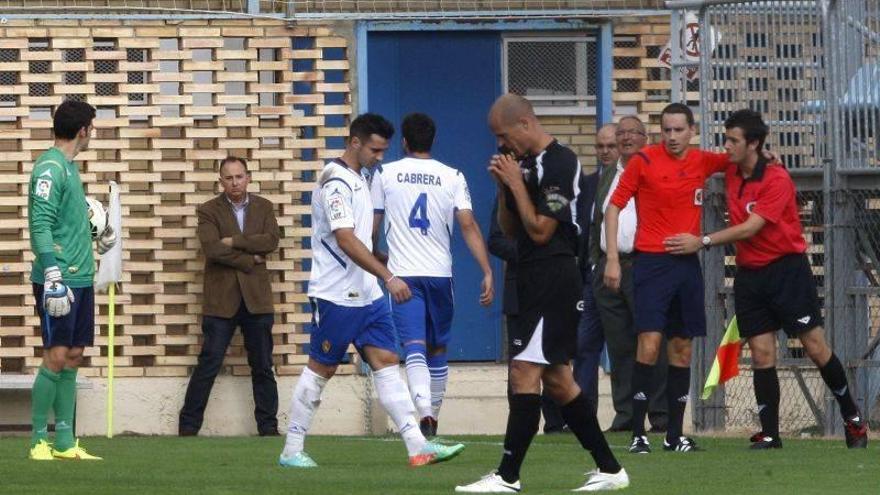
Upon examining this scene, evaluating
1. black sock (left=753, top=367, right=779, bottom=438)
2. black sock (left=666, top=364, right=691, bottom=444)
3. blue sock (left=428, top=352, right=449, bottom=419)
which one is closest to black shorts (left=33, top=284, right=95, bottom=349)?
blue sock (left=428, top=352, right=449, bottom=419)

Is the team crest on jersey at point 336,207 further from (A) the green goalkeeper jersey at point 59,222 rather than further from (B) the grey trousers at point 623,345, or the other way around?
(B) the grey trousers at point 623,345

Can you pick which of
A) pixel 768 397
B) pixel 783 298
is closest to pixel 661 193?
pixel 783 298

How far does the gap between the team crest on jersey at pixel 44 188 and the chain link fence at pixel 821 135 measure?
5.46m

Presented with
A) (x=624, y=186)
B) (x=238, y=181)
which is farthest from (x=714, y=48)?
(x=238, y=181)

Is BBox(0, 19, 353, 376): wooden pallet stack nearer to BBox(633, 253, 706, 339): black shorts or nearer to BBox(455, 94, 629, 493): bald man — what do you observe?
BBox(633, 253, 706, 339): black shorts

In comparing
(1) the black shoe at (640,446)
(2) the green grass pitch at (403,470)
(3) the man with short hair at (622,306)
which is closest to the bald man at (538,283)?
(2) the green grass pitch at (403,470)

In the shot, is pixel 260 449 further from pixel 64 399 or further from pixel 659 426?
pixel 659 426

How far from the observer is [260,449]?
49.9 feet

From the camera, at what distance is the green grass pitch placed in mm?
11406

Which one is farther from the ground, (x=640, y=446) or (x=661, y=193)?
(x=661, y=193)

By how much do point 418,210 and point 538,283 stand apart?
4.26 meters

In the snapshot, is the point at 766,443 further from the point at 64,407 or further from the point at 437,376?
the point at 64,407

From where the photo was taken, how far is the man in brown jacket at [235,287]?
59.7ft

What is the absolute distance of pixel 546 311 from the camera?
10836 millimetres
